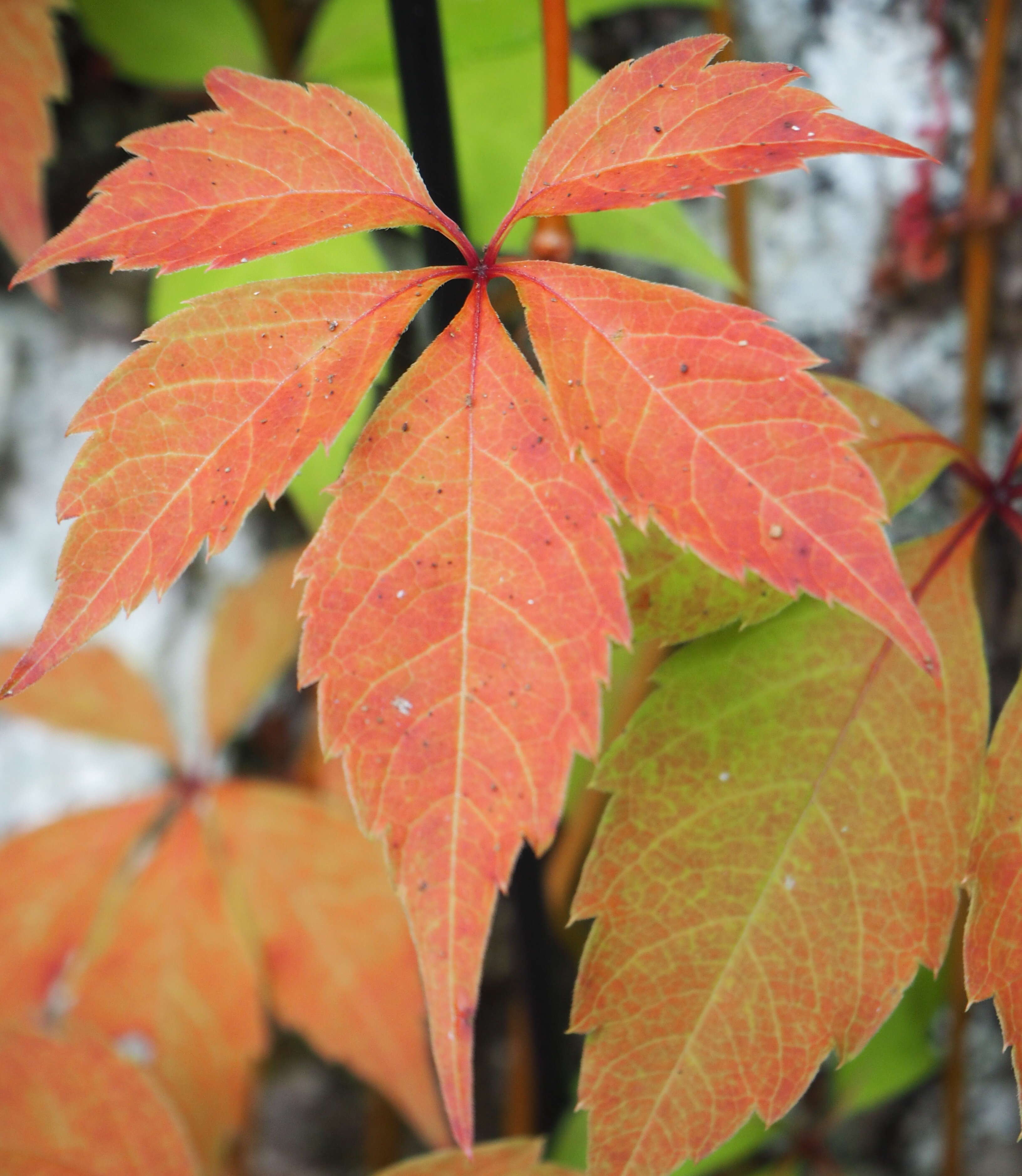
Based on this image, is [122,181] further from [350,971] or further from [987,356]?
[987,356]

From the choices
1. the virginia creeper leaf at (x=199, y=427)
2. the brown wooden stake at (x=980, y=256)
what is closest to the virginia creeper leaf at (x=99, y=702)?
the virginia creeper leaf at (x=199, y=427)

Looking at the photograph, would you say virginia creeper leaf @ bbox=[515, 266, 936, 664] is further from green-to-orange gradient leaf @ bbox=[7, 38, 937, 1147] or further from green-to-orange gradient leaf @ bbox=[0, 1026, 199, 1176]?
green-to-orange gradient leaf @ bbox=[0, 1026, 199, 1176]

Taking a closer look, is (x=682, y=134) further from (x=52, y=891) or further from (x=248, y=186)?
(x=52, y=891)

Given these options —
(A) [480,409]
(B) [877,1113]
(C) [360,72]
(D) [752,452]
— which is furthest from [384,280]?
(B) [877,1113]

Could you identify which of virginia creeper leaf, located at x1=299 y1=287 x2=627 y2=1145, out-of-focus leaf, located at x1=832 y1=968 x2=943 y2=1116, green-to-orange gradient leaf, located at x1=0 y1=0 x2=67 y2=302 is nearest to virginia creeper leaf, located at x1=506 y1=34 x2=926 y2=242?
virginia creeper leaf, located at x1=299 y1=287 x2=627 y2=1145

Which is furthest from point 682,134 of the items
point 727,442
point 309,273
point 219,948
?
point 219,948

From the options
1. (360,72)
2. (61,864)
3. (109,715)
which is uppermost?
(360,72)

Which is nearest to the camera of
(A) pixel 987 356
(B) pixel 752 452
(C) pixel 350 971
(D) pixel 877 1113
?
(B) pixel 752 452
